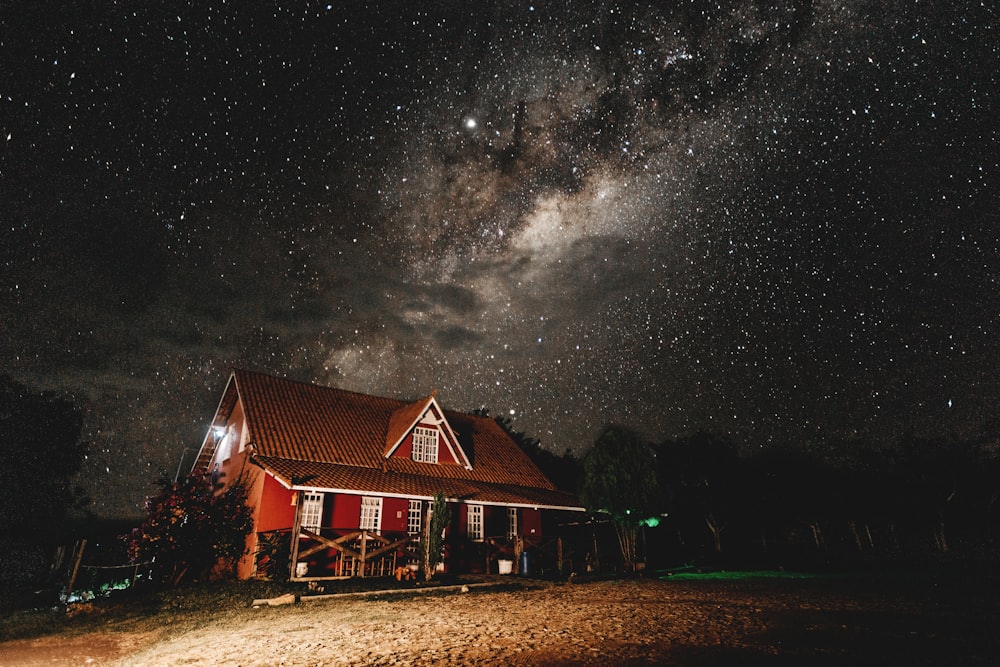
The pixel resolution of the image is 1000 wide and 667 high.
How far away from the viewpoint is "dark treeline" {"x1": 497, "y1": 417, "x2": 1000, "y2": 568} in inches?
1737

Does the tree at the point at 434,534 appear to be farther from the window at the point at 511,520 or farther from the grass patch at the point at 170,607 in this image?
the window at the point at 511,520

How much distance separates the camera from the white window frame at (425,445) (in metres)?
26.2

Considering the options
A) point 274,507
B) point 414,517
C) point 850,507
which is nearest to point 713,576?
point 414,517

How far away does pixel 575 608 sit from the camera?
1235cm

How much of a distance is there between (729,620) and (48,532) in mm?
46478

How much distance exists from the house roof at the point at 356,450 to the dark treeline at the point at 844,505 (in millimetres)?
17560

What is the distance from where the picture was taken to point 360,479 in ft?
70.2

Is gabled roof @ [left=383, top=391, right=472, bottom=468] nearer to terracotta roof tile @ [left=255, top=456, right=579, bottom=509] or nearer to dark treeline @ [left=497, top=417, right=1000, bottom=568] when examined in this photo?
terracotta roof tile @ [left=255, top=456, right=579, bottom=509]

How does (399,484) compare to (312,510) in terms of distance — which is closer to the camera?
(312,510)

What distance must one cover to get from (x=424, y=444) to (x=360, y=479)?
18.4 ft

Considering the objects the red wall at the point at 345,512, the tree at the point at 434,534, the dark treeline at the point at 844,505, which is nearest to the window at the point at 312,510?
the red wall at the point at 345,512

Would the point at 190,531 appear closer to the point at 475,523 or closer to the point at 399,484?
the point at 399,484

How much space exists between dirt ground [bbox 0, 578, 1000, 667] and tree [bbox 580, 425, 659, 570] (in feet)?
23.0

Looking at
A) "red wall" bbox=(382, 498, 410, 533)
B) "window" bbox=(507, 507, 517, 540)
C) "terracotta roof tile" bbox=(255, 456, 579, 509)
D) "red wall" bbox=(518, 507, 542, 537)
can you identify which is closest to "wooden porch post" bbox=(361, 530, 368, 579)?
"terracotta roof tile" bbox=(255, 456, 579, 509)
